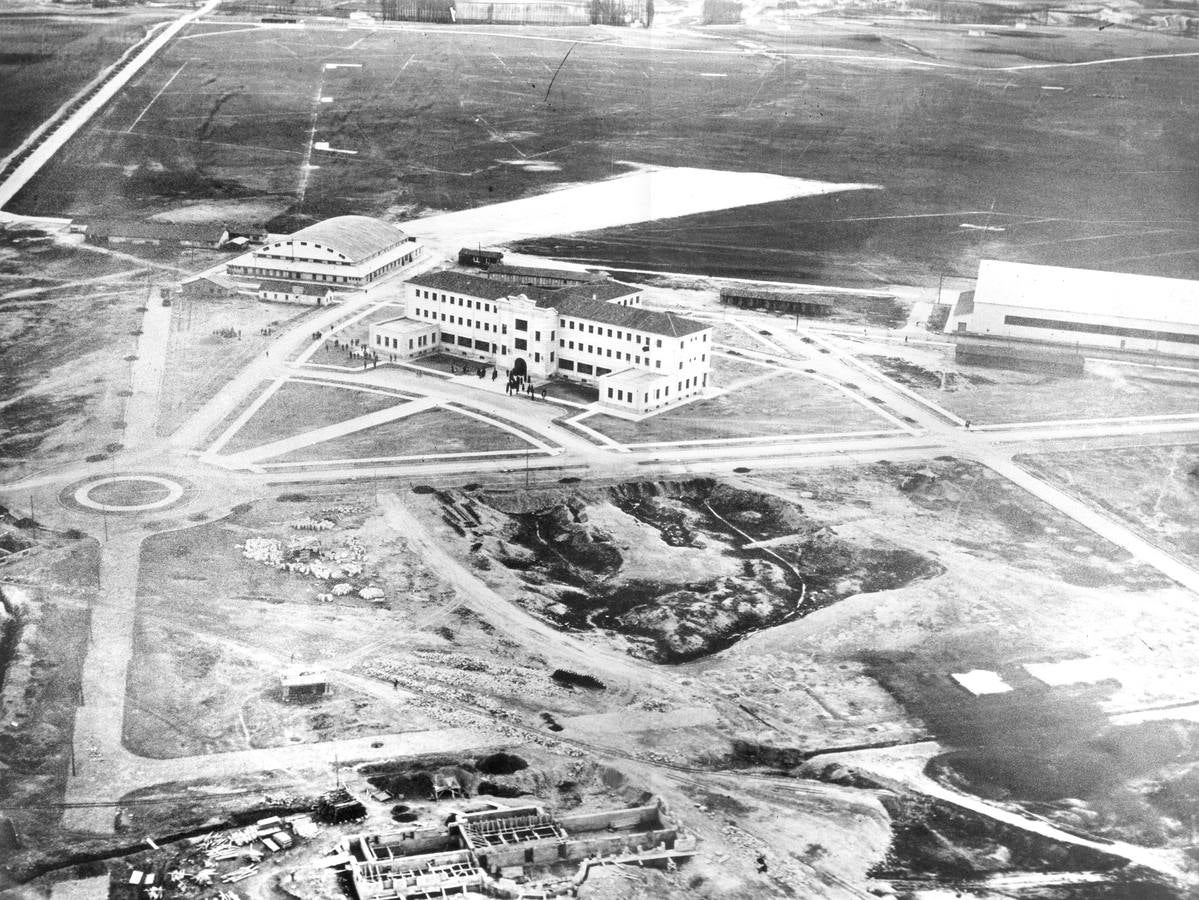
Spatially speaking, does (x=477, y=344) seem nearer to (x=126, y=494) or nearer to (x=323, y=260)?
(x=323, y=260)

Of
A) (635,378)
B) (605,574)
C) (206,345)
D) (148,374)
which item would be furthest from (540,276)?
(605,574)

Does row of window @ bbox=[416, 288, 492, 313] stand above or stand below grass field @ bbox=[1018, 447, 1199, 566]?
above

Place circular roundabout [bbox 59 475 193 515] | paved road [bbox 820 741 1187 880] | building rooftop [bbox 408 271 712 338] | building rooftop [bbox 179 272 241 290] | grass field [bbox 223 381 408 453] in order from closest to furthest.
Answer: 1. paved road [bbox 820 741 1187 880]
2. circular roundabout [bbox 59 475 193 515]
3. grass field [bbox 223 381 408 453]
4. building rooftop [bbox 408 271 712 338]
5. building rooftop [bbox 179 272 241 290]

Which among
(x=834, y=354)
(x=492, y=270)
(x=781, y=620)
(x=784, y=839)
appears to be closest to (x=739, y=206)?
(x=492, y=270)

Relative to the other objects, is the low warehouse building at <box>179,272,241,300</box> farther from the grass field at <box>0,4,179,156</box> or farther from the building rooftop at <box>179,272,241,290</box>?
the grass field at <box>0,4,179,156</box>

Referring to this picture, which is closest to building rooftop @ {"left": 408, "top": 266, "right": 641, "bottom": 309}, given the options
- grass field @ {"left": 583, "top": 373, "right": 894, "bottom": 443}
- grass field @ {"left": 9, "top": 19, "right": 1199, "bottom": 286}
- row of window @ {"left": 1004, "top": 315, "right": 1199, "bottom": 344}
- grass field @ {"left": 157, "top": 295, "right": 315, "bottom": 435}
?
grass field @ {"left": 583, "top": 373, "right": 894, "bottom": 443}

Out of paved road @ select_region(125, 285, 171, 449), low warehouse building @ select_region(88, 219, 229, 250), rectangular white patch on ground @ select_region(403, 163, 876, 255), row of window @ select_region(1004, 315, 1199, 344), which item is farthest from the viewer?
rectangular white patch on ground @ select_region(403, 163, 876, 255)

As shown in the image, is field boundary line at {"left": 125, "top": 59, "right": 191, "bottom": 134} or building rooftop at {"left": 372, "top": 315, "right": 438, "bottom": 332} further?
field boundary line at {"left": 125, "top": 59, "right": 191, "bottom": 134}
